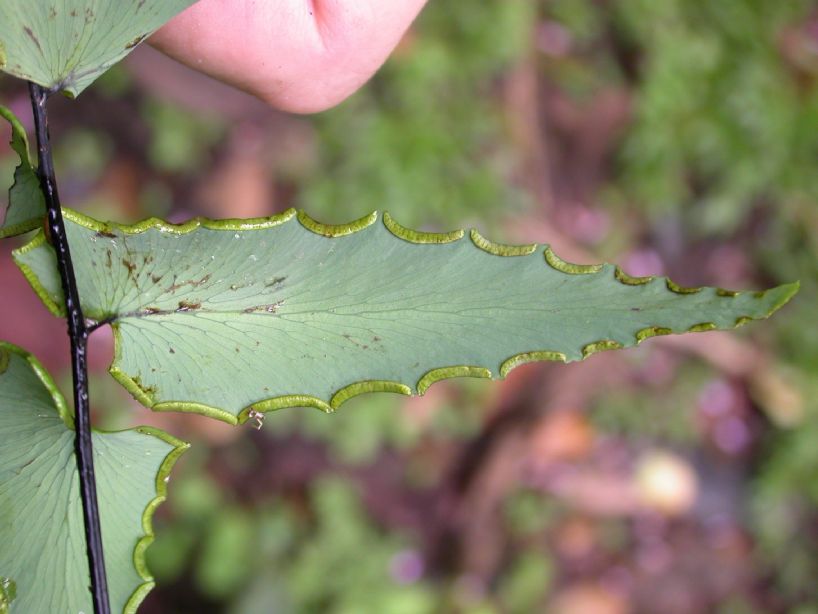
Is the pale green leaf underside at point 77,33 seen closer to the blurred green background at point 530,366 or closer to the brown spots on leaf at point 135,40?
the brown spots on leaf at point 135,40

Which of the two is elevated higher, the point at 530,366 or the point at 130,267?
the point at 530,366

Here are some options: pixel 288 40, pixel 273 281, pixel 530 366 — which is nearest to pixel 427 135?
pixel 530 366

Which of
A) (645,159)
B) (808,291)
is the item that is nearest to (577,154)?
(645,159)

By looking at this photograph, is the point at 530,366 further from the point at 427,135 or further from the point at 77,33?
the point at 77,33

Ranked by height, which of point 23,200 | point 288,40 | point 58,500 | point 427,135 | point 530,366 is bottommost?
point 58,500

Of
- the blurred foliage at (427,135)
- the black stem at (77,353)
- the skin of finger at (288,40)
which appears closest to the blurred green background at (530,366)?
the blurred foliage at (427,135)

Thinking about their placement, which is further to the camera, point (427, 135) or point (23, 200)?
point (427, 135)
